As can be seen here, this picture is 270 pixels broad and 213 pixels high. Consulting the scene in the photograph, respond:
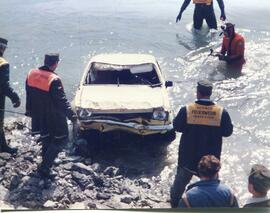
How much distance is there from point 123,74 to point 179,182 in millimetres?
4166

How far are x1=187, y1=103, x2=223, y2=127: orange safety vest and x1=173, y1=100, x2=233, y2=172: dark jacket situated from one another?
51mm

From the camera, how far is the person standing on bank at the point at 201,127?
6.55 metres

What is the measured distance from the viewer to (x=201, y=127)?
6.62 m

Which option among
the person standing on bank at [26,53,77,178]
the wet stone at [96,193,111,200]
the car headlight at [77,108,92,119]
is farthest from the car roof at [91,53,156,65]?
the wet stone at [96,193,111,200]

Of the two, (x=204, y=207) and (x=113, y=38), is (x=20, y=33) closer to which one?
(x=113, y=38)

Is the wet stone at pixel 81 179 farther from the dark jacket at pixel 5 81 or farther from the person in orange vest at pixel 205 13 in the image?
the person in orange vest at pixel 205 13

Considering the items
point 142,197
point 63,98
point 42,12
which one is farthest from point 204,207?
point 42,12

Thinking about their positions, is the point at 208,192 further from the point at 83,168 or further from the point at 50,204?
the point at 83,168

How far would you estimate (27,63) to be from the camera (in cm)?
1578

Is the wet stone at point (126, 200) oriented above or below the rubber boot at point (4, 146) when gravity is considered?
below

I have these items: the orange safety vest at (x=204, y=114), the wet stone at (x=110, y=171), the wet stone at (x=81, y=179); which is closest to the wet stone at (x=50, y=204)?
the wet stone at (x=81, y=179)

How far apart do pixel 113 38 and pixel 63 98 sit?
11.5 m

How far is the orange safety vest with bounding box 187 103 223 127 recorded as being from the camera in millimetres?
6539

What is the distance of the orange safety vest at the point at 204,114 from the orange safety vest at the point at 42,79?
249 cm
